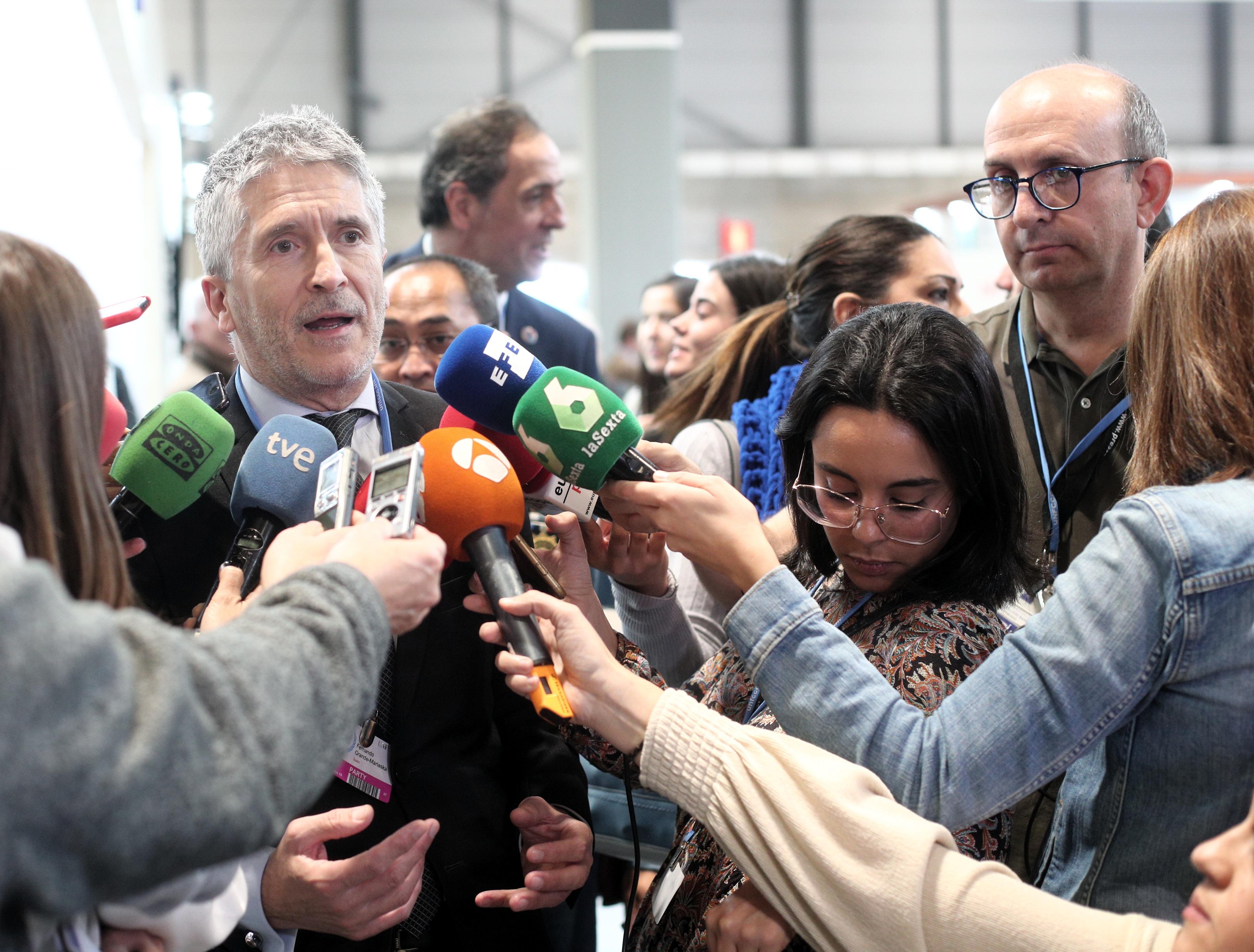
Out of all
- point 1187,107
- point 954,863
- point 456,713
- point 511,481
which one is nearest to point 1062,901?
point 954,863

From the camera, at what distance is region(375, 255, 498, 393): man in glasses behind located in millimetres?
2830

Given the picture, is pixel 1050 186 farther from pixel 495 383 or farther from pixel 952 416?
pixel 495 383

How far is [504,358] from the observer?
1420 mm

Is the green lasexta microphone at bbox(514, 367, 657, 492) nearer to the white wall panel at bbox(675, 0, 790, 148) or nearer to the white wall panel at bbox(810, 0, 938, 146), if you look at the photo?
the white wall panel at bbox(675, 0, 790, 148)

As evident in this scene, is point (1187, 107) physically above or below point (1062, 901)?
above

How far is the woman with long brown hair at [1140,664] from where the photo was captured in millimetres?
1103

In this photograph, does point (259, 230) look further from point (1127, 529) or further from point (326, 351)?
point (1127, 529)

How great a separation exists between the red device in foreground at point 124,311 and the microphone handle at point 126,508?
0.20 metres

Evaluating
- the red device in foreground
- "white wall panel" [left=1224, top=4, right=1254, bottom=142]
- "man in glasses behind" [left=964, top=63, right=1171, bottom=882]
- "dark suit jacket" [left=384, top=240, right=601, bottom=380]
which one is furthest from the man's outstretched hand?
"white wall panel" [left=1224, top=4, right=1254, bottom=142]

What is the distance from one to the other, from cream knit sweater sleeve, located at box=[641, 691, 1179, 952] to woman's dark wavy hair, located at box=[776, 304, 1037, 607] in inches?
14.2

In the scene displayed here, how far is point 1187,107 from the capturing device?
12336 mm

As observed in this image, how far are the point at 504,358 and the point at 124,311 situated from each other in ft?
1.49

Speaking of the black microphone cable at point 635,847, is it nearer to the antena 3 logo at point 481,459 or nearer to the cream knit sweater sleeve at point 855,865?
the cream knit sweater sleeve at point 855,865

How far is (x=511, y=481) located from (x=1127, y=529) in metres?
0.64
